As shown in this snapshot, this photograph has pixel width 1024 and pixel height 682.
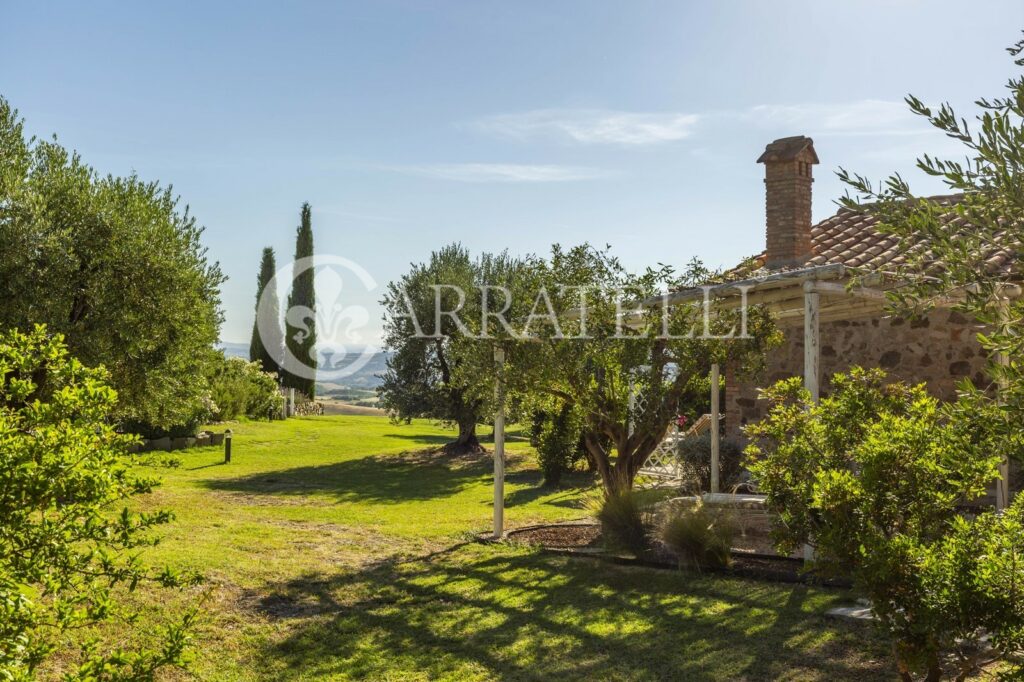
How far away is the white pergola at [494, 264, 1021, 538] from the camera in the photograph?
28.1 ft

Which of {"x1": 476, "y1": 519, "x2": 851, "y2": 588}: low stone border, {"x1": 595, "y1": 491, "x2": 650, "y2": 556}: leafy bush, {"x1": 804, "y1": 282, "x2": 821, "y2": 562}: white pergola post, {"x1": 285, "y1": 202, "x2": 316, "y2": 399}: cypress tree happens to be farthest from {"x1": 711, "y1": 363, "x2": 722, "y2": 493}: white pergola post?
A: {"x1": 285, "y1": 202, "x2": 316, "y2": 399}: cypress tree

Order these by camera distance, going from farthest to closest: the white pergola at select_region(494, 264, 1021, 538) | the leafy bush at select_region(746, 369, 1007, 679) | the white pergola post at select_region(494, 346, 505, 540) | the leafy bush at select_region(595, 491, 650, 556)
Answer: the white pergola post at select_region(494, 346, 505, 540), the leafy bush at select_region(595, 491, 650, 556), the white pergola at select_region(494, 264, 1021, 538), the leafy bush at select_region(746, 369, 1007, 679)

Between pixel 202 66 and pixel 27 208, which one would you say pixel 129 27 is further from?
pixel 27 208

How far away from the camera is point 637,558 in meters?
9.29

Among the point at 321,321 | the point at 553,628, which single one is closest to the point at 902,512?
the point at 553,628

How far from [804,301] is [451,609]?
17.2 ft

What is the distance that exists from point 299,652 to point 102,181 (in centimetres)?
769

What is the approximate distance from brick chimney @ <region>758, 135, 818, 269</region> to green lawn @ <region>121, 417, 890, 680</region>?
500cm

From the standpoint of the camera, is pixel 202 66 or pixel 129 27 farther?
pixel 202 66

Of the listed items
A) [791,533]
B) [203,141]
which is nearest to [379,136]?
[203,141]

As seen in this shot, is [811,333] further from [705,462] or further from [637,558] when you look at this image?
[705,462]

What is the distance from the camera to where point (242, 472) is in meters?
17.3

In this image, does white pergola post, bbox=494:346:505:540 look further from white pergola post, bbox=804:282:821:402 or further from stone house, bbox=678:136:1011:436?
white pergola post, bbox=804:282:821:402

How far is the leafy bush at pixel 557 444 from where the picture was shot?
55.2 ft
